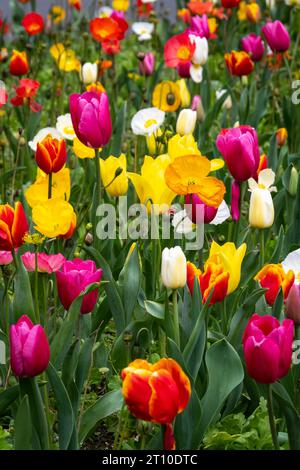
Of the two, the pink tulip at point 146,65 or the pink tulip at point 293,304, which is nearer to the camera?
the pink tulip at point 293,304

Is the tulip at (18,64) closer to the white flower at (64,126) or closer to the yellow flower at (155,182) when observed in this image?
the white flower at (64,126)

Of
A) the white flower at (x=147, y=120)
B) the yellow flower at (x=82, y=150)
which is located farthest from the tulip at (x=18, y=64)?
the yellow flower at (x=82, y=150)

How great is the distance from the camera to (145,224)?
2.46m

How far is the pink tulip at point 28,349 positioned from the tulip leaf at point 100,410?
0.99 ft

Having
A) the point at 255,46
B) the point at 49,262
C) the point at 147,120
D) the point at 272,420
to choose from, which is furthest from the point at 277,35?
the point at 272,420

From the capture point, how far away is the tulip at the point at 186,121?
2.87 meters

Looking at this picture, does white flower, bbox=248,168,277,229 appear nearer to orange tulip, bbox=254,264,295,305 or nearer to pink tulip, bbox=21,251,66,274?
orange tulip, bbox=254,264,295,305

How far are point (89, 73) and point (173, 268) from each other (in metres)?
1.95

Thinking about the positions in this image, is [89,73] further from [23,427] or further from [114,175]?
[23,427]

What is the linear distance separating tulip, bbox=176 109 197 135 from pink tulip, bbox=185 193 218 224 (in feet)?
2.22

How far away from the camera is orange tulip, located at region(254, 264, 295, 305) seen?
208cm

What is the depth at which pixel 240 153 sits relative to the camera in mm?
2277

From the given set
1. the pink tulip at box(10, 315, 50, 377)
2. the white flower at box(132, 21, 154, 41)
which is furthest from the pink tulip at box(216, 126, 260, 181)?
the white flower at box(132, 21, 154, 41)
